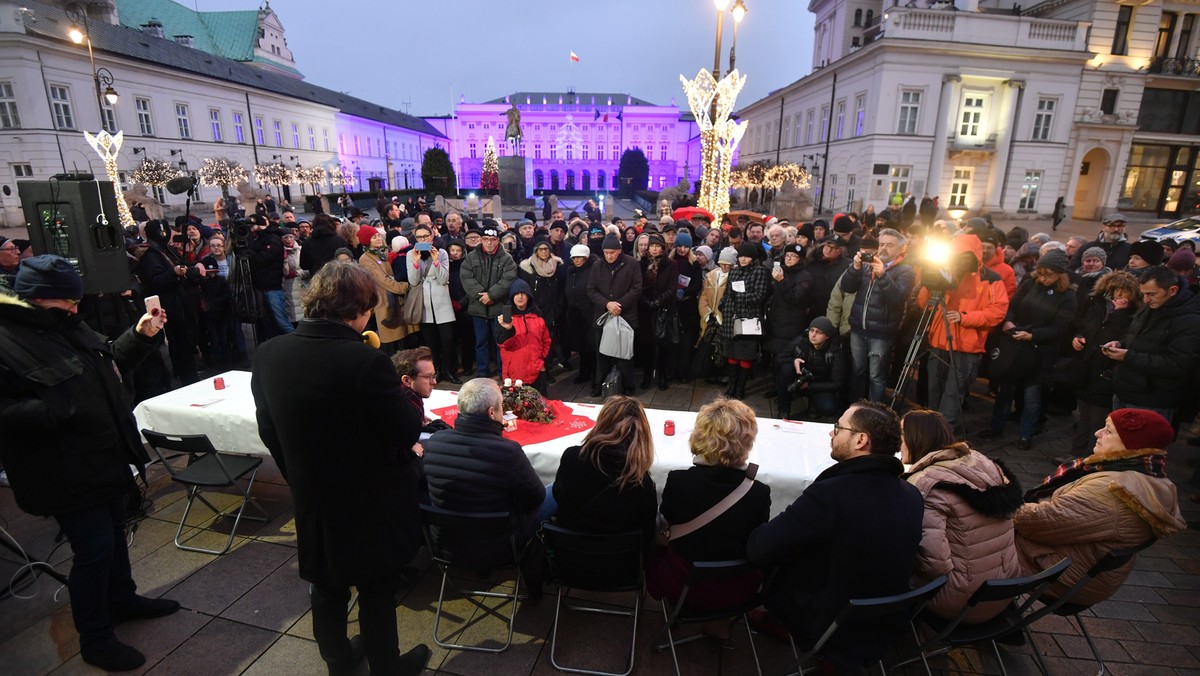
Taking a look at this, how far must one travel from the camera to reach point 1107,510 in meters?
2.71

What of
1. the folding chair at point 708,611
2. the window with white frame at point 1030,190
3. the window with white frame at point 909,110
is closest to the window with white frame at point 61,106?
the folding chair at point 708,611

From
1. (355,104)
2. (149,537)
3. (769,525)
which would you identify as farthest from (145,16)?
(769,525)

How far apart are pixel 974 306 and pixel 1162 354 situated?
54.6 inches

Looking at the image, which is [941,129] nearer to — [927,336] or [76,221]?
[927,336]

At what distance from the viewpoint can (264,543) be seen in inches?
157

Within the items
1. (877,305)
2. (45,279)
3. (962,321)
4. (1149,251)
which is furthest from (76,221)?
(1149,251)

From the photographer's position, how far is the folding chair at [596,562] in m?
2.73

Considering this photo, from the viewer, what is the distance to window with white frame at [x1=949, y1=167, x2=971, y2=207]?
3030 cm

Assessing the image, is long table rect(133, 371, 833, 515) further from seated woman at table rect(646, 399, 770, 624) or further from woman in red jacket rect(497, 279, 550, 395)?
woman in red jacket rect(497, 279, 550, 395)

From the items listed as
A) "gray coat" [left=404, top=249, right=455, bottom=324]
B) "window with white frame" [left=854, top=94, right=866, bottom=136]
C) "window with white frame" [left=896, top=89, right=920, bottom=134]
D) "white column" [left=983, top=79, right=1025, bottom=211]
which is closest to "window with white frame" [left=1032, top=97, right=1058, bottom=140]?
"white column" [left=983, top=79, right=1025, bottom=211]

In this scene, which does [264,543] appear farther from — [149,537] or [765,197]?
[765,197]

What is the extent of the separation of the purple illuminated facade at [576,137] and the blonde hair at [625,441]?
3168 inches

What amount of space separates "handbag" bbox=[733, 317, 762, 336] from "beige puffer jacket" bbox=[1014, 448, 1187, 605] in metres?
3.58

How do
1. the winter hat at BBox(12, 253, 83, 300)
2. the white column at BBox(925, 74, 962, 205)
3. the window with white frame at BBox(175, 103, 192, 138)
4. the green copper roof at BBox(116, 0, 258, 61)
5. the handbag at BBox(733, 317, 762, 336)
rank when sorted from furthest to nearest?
1. the green copper roof at BBox(116, 0, 258, 61)
2. the window with white frame at BBox(175, 103, 192, 138)
3. the white column at BBox(925, 74, 962, 205)
4. the handbag at BBox(733, 317, 762, 336)
5. the winter hat at BBox(12, 253, 83, 300)
